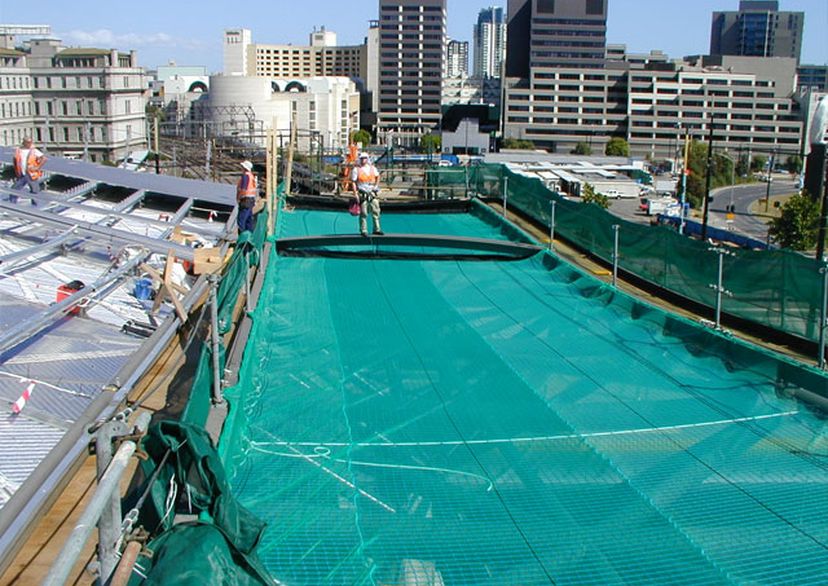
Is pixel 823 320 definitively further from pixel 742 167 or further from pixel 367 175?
pixel 742 167

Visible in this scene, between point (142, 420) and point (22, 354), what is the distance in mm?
4566

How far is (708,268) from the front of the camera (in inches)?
325

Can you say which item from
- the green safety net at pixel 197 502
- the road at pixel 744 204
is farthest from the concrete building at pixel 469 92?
the green safety net at pixel 197 502

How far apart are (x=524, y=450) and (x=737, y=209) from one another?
2850 inches

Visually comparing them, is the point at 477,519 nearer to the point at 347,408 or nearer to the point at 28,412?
the point at 347,408

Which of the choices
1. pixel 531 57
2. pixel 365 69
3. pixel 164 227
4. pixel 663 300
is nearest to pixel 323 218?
pixel 164 227

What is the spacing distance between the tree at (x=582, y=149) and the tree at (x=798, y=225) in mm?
58576

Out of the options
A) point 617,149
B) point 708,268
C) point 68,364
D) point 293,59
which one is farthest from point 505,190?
point 293,59

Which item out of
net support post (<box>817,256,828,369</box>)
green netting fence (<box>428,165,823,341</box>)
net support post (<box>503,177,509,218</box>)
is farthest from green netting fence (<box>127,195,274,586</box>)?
net support post (<box>503,177,509,218</box>)

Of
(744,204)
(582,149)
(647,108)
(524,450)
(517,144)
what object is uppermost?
(647,108)

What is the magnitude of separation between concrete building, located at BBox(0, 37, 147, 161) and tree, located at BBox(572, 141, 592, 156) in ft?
184

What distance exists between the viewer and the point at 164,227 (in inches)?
476

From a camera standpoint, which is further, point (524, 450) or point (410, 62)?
point (410, 62)

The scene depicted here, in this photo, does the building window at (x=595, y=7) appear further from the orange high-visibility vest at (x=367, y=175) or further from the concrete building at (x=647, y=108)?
the orange high-visibility vest at (x=367, y=175)
